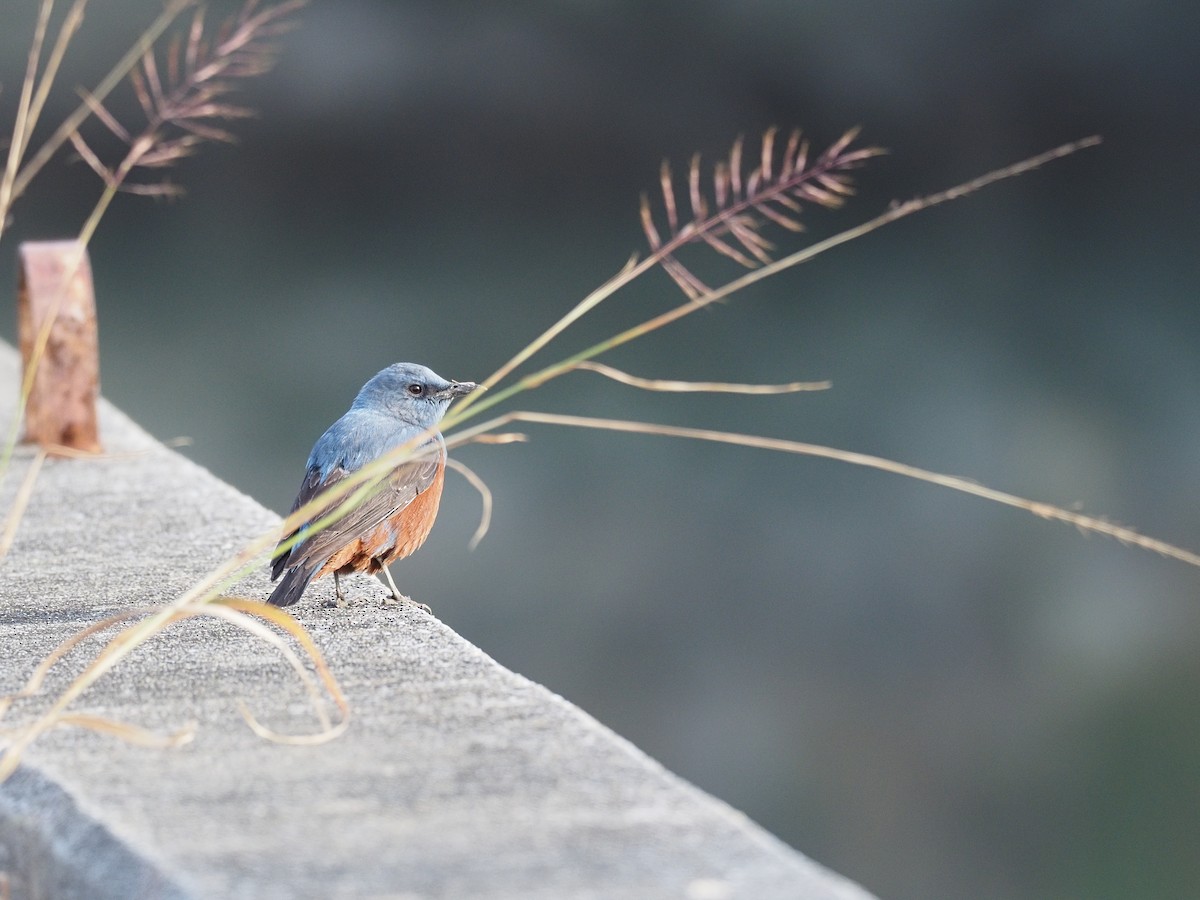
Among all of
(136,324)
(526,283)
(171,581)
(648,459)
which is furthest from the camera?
(526,283)

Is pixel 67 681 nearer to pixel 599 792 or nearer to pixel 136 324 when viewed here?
pixel 599 792

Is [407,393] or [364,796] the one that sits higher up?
[407,393]

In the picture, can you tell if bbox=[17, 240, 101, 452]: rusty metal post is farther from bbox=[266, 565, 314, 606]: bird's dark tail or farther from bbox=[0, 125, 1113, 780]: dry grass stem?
bbox=[0, 125, 1113, 780]: dry grass stem

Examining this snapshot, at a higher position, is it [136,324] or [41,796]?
[41,796]

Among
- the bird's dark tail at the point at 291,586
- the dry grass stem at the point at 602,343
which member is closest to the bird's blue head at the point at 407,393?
the bird's dark tail at the point at 291,586

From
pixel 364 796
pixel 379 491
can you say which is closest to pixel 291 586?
pixel 379 491

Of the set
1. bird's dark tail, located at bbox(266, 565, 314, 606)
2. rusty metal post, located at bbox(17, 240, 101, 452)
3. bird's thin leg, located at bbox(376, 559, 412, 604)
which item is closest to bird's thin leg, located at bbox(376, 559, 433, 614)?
bird's thin leg, located at bbox(376, 559, 412, 604)

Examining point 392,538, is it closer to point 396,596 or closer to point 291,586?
point 396,596

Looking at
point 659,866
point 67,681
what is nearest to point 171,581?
point 67,681
